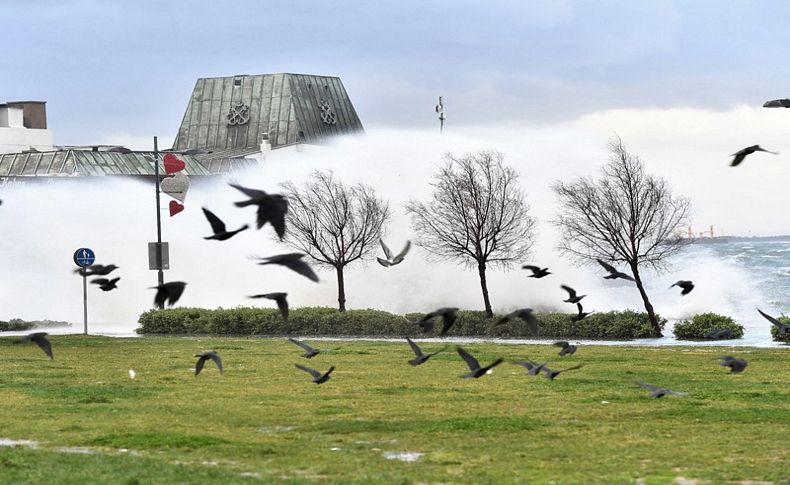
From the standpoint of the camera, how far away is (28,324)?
58.3m

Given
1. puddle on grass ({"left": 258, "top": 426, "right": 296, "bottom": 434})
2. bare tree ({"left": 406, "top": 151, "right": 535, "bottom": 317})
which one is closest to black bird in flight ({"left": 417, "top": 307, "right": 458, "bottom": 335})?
puddle on grass ({"left": 258, "top": 426, "right": 296, "bottom": 434})

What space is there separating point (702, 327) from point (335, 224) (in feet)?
62.2

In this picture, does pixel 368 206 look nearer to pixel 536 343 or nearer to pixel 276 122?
pixel 536 343

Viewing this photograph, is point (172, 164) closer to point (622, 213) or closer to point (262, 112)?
point (622, 213)

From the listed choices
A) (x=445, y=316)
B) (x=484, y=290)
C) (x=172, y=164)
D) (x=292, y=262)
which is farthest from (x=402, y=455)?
(x=172, y=164)

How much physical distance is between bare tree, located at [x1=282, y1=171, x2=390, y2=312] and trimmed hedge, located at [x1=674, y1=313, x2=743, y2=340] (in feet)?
51.5

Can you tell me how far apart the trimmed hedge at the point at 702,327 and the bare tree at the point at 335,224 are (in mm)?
15702

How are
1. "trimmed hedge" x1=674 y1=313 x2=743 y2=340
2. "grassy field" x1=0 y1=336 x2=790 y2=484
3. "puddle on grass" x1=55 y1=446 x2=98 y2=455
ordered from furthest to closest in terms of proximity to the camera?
"trimmed hedge" x1=674 y1=313 x2=743 y2=340 < "puddle on grass" x1=55 y1=446 x2=98 y2=455 < "grassy field" x1=0 y1=336 x2=790 y2=484

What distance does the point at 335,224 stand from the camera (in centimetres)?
6119

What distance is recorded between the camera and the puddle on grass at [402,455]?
16828mm

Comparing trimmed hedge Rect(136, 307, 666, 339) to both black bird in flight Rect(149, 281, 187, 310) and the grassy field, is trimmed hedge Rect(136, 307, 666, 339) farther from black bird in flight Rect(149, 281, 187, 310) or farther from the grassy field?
black bird in flight Rect(149, 281, 187, 310)

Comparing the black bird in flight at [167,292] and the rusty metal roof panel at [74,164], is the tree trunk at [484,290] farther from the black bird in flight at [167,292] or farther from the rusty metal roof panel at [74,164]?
the rusty metal roof panel at [74,164]

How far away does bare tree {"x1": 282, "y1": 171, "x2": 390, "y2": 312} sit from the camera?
6072cm

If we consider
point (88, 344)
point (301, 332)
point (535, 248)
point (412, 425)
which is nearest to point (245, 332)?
point (301, 332)
